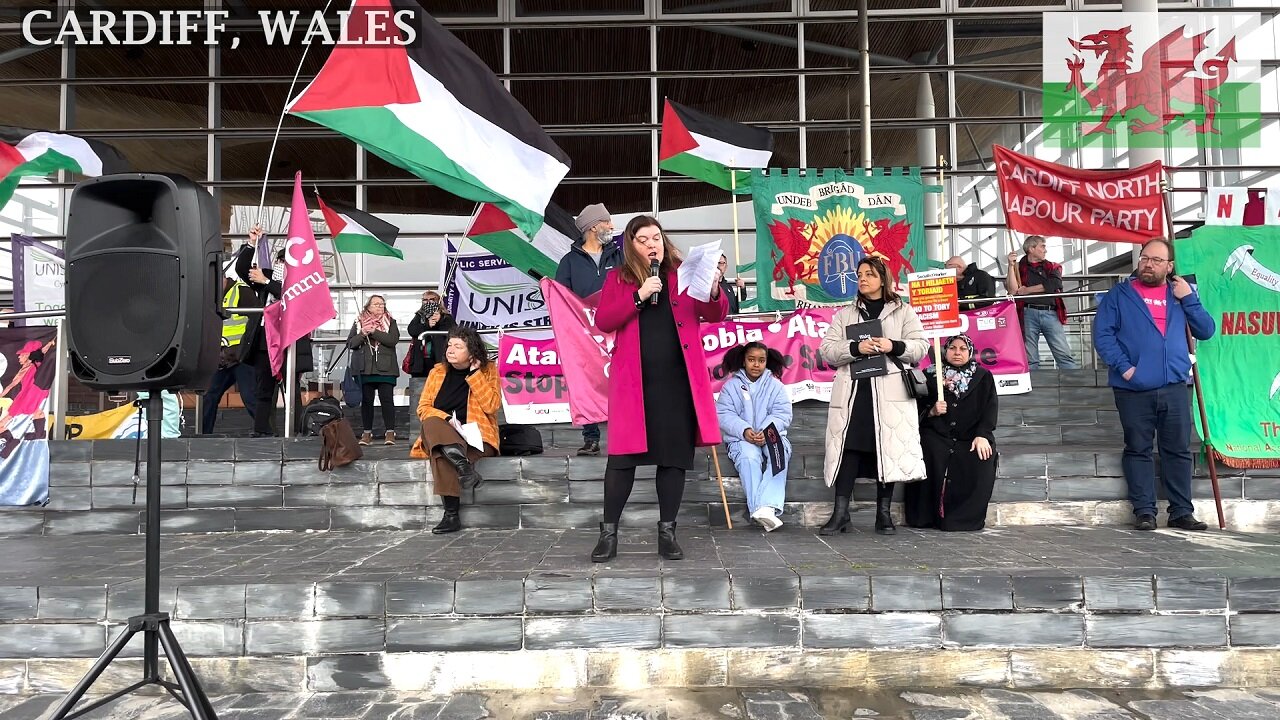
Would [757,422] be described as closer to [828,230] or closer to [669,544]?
[669,544]

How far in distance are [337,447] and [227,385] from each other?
2.70m

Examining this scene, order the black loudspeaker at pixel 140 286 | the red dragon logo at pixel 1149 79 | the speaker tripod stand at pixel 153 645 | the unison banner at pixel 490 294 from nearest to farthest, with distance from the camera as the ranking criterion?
1. the speaker tripod stand at pixel 153 645
2. the black loudspeaker at pixel 140 286
3. the red dragon logo at pixel 1149 79
4. the unison banner at pixel 490 294

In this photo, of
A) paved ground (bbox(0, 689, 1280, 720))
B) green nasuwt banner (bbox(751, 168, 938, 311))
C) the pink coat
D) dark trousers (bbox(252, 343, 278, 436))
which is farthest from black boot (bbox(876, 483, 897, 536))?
dark trousers (bbox(252, 343, 278, 436))

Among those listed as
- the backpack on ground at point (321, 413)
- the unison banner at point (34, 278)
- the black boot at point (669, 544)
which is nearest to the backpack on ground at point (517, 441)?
the backpack on ground at point (321, 413)

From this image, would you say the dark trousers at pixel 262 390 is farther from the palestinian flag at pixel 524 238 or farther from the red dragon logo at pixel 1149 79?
the red dragon logo at pixel 1149 79

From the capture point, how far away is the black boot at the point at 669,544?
4285mm

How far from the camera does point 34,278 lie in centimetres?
844

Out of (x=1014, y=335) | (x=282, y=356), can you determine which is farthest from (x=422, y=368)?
(x=1014, y=335)

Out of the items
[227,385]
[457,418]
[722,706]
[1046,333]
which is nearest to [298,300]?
[227,385]

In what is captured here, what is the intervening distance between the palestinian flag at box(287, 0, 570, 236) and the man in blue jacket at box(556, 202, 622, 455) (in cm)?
105

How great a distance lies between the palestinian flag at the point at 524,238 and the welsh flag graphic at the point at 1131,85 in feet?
20.3

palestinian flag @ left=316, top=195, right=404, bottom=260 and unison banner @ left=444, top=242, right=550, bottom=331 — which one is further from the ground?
palestinian flag @ left=316, top=195, right=404, bottom=260

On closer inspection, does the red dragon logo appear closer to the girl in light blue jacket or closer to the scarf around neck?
the scarf around neck

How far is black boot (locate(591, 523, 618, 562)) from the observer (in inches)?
167
